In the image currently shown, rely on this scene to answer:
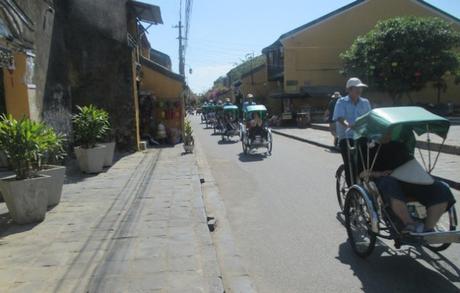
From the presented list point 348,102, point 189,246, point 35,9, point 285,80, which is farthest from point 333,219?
point 285,80

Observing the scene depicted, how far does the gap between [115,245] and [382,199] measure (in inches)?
124

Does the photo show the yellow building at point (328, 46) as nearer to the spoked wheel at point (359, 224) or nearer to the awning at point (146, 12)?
the awning at point (146, 12)

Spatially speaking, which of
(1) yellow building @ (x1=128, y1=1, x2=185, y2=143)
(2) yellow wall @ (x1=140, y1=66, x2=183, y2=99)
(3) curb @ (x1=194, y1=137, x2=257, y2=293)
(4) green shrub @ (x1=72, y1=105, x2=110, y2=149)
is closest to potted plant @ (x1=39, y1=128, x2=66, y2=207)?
(3) curb @ (x1=194, y1=137, x2=257, y2=293)

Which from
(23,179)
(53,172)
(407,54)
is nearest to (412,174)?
(23,179)

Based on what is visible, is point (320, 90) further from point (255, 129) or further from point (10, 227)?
point (10, 227)

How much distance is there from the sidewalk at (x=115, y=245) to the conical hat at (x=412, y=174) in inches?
88.3

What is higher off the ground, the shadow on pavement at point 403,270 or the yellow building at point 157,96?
the yellow building at point 157,96

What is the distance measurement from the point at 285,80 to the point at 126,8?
20.1 meters

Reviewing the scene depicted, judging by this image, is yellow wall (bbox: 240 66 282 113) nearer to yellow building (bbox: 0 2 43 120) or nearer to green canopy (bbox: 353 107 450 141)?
yellow building (bbox: 0 2 43 120)

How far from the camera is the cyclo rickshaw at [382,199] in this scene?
16.6ft

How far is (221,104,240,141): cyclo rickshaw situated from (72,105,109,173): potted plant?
37.3 feet

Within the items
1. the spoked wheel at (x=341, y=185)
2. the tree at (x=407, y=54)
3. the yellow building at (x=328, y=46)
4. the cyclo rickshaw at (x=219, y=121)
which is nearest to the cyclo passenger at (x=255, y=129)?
the spoked wheel at (x=341, y=185)

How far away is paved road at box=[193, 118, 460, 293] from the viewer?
193 inches

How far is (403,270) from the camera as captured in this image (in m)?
5.19
